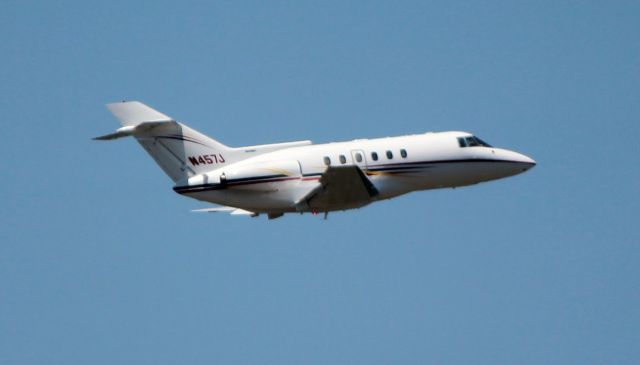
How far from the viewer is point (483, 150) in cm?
7612

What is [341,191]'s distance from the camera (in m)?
70.1

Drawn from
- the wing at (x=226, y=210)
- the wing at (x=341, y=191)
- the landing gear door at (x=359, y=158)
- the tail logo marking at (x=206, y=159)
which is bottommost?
the wing at (x=341, y=191)

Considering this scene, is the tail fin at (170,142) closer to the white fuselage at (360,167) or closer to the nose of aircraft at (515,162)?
the white fuselage at (360,167)

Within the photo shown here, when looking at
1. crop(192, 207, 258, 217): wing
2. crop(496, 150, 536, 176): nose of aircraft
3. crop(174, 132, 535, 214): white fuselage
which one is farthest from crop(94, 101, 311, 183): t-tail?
crop(496, 150, 536, 176): nose of aircraft

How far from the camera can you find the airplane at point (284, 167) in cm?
7062

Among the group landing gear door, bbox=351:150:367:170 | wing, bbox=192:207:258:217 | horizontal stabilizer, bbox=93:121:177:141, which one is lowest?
wing, bbox=192:207:258:217

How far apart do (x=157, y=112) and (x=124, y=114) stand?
147 cm

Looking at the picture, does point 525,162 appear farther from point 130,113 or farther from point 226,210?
point 130,113

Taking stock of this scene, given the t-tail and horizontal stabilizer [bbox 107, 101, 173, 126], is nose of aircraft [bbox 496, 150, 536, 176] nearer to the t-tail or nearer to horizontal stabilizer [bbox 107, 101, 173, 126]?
the t-tail

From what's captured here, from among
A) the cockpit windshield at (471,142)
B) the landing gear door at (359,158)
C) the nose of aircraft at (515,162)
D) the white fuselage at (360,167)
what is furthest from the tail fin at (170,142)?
the nose of aircraft at (515,162)

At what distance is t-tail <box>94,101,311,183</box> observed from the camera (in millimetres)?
71500

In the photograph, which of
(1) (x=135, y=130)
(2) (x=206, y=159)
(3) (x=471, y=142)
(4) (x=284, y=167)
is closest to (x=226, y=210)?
(2) (x=206, y=159)

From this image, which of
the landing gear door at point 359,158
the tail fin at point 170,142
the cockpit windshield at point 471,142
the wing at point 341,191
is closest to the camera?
the wing at point 341,191

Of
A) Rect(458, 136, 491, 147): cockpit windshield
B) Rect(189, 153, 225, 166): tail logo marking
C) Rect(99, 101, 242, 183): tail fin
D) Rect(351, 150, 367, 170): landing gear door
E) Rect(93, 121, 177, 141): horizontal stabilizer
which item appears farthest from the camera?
Rect(458, 136, 491, 147): cockpit windshield
